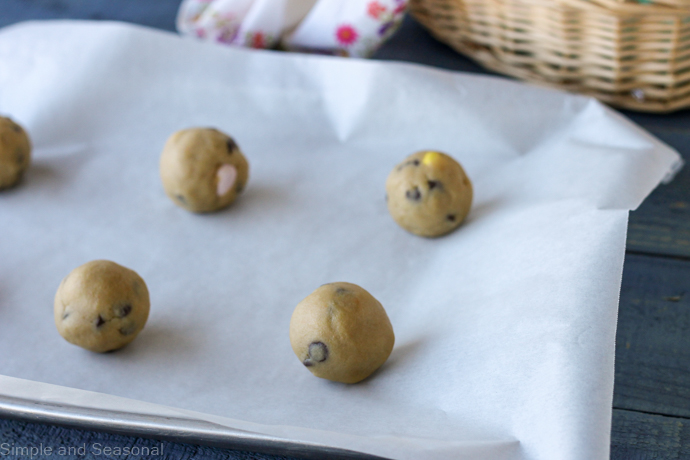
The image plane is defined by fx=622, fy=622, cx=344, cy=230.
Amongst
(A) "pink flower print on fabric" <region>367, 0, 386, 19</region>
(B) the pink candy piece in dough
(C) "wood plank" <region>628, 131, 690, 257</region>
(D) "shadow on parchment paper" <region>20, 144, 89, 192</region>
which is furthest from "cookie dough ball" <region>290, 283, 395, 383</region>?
(A) "pink flower print on fabric" <region>367, 0, 386, 19</region>

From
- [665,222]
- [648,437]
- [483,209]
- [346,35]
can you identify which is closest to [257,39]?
[346,35]

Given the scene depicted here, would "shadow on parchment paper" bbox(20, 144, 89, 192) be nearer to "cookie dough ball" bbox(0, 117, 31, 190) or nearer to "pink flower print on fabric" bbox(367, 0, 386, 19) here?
"cookie dough ball" bbox(0, 117, 31, 190)

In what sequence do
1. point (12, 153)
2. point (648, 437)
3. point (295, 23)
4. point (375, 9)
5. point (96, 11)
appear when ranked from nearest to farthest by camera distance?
point (648, 437) < point (12, 153) < point (375, 9) < point (295, 23) < point (96, 11)

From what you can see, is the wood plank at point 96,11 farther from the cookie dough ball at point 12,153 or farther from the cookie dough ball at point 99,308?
the cookie dough ball at point 99,308

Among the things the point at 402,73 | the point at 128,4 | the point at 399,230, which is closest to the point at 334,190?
the point at 399,230

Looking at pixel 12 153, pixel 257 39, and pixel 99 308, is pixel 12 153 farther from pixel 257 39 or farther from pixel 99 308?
pixel 257 39

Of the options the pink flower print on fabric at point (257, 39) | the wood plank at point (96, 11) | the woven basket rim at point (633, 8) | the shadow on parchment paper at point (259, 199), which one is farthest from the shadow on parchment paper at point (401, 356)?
the wood plank at point (96, 11)

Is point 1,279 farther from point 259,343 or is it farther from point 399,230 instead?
point 399,230
